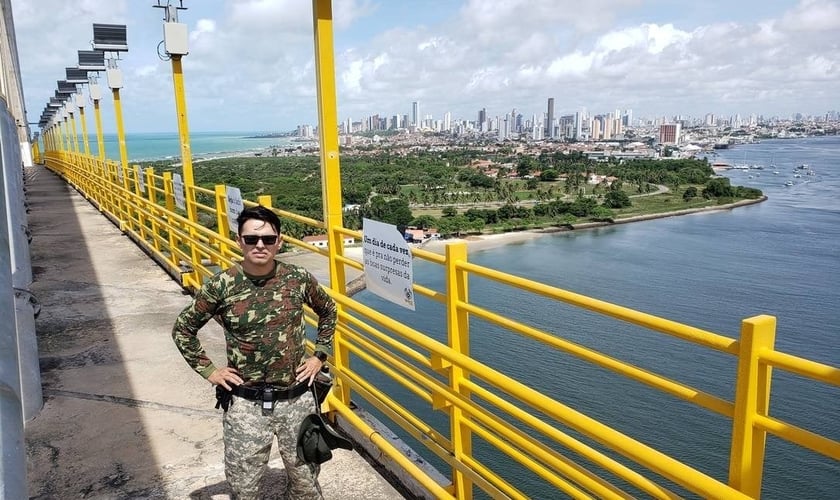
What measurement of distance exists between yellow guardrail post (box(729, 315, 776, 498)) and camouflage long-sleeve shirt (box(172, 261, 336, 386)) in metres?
1.49

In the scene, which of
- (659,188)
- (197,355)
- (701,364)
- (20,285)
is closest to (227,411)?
(197,355)

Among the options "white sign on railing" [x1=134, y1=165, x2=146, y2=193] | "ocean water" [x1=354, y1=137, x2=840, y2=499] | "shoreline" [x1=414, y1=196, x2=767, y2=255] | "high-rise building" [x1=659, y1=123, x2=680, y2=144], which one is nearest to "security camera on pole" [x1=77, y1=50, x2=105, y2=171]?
"white sign on railing" [x1=134, y1=165, x2=146, y2=193]

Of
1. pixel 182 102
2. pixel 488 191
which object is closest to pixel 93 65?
pixel 182 102

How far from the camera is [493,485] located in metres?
2.38

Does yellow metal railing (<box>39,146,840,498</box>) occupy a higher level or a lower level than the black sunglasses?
lower

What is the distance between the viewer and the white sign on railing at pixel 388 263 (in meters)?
2.84

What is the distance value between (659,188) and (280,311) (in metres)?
100

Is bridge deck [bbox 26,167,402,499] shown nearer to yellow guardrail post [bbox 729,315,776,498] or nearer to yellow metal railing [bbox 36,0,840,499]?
yellow metal railing [bbox 36,0,840,499]

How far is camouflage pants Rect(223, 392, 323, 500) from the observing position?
2.26 meters

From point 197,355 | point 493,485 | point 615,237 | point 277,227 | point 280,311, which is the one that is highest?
point 277,227

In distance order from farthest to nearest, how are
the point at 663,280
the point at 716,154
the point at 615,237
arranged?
1. the point at 716,154
2. the point at 615,237
3. the point at 663,280

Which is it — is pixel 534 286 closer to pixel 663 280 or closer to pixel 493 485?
pixel 493 485

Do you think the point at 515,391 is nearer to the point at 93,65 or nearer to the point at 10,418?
the point at 10,418

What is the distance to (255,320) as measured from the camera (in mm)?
2195
